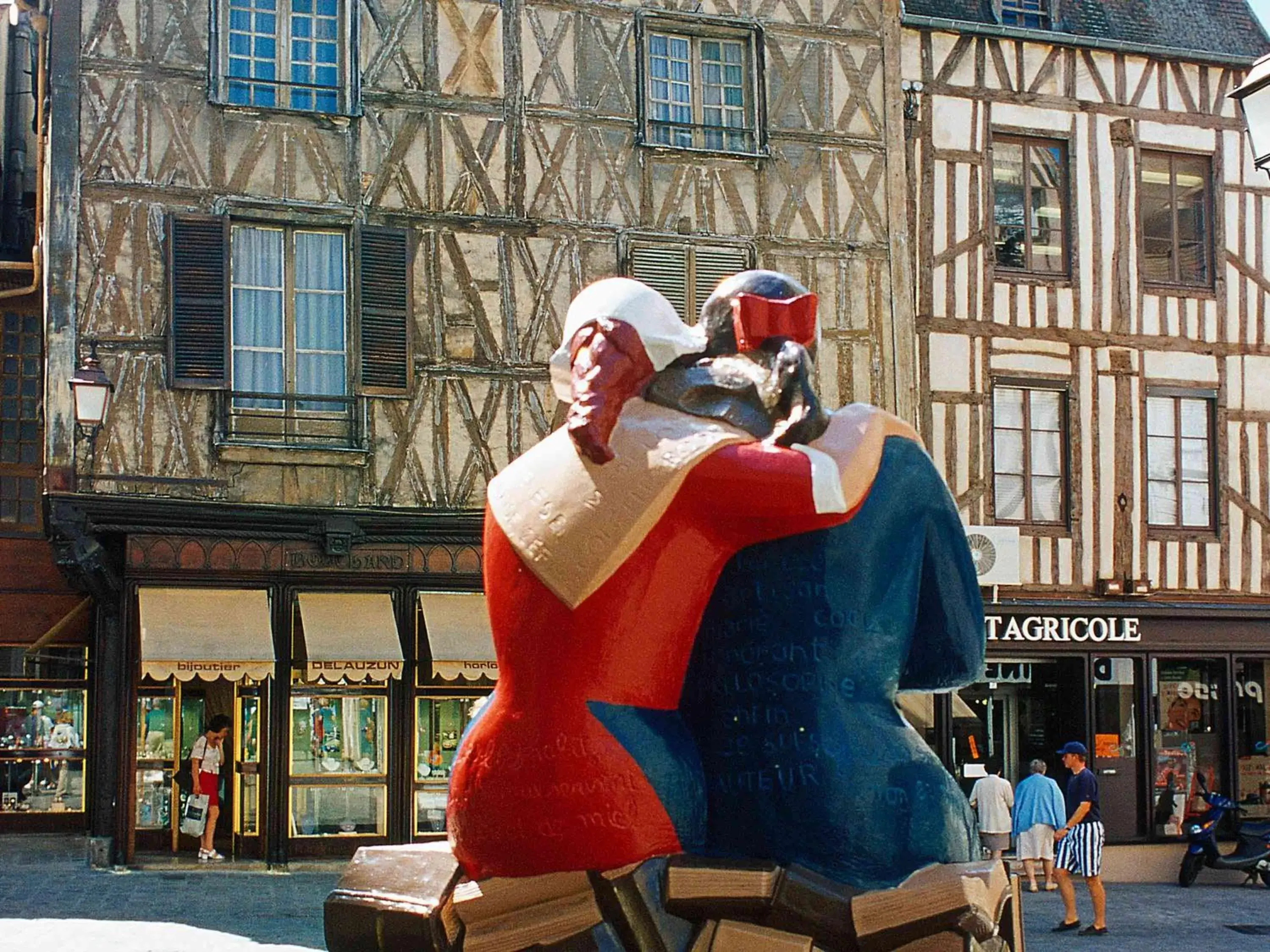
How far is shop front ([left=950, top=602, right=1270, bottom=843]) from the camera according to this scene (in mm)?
17438

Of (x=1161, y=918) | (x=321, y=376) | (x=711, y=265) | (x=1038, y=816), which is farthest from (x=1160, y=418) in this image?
(x=321, y=376)

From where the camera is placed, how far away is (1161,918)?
13992 mm

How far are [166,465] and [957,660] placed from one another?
37.7ft

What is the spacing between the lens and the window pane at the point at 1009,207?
58.4ft

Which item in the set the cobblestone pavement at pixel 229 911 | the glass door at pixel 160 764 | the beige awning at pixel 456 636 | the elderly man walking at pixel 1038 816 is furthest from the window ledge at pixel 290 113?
the elderly man walking at pixel 1038 816

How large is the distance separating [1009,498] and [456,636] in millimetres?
5774

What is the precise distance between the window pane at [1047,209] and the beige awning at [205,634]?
27.7ft

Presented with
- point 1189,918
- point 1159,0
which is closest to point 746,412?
point 1189,918

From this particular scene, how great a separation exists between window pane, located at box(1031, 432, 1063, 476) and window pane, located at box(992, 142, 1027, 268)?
173cm

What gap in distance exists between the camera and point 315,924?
11.8 meters

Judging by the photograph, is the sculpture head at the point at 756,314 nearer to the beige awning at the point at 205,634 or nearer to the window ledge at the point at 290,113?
the beige awning at the point at 205,634

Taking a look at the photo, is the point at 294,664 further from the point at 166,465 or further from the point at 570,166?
the point at 570,166

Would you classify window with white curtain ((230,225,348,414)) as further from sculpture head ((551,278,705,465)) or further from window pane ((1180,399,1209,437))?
sculpture head ((551,278,705,465))

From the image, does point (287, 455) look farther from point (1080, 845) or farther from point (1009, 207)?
point (1009, 207)
